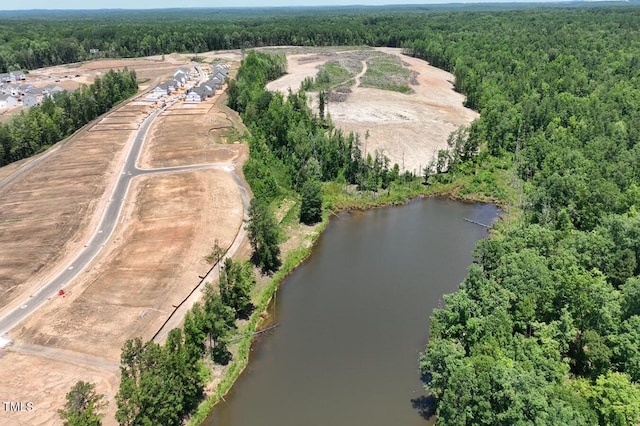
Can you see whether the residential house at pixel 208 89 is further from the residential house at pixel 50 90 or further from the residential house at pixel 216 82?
the residential house at pixel 50 90

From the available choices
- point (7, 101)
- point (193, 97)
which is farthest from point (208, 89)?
point (7, 101)

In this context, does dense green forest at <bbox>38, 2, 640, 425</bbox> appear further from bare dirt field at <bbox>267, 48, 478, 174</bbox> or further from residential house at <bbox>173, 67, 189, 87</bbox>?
residential house at <bbox>173, 67, 189, 87</bbox>

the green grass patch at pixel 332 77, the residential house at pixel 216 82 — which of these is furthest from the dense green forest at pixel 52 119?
the green grass patch at pixel 332 77

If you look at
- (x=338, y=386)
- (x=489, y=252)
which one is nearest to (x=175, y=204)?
(x=338, y=386)

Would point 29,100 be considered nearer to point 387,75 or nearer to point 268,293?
point 387,75

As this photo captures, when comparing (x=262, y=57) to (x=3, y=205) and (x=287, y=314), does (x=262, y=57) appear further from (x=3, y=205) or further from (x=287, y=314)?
(x=287, y=314)
